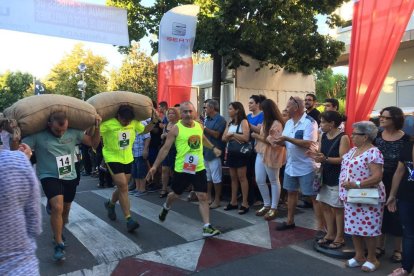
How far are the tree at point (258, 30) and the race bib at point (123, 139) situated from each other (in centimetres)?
649

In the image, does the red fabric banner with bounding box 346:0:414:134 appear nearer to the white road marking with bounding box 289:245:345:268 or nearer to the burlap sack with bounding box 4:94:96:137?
A: the white road marking with bounding box 289:245:345:268

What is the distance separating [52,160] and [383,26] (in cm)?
430

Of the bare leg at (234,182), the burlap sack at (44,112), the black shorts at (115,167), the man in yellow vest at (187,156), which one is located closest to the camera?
the burlap sack at (44,112)

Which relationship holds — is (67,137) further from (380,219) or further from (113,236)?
(380,219)

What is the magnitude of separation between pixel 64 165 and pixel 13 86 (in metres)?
55.2

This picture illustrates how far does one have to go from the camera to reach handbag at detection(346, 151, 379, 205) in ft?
13.5

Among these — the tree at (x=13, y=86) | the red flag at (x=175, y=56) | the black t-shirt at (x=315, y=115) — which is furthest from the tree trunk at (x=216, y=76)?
the tree at (x=13, y=86)

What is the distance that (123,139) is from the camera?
564cm

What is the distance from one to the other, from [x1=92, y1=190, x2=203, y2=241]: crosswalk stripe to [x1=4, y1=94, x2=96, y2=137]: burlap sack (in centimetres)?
198

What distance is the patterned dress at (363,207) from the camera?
4180 millimetres

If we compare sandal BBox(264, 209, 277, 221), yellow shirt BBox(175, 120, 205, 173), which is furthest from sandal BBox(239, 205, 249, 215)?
yellow shirt BBox(175, 120, 205, 173)

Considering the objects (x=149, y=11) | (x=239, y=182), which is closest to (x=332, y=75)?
(x=149, y=11)

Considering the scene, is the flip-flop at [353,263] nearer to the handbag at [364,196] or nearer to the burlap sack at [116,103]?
the handbag at [364,196]

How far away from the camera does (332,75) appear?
61562mm
